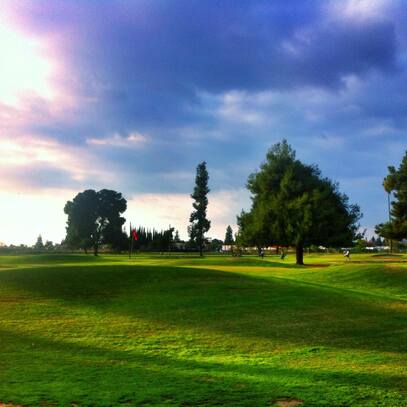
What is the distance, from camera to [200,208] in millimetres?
101188

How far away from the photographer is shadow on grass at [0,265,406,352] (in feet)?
44.9

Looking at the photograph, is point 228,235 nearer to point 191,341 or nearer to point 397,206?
point 397,206

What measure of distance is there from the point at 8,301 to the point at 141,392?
1101 centimetres

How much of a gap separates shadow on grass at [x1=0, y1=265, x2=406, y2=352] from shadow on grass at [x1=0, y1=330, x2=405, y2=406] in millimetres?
3248

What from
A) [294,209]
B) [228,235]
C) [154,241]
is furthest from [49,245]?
[294,209]

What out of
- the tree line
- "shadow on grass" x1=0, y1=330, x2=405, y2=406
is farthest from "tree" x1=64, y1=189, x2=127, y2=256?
"shadow on grass" x1=0, y1=330, x2=405, y2=406

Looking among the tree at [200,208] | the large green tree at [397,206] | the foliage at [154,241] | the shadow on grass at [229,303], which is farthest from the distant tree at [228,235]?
the shadow on grass at [229,303]

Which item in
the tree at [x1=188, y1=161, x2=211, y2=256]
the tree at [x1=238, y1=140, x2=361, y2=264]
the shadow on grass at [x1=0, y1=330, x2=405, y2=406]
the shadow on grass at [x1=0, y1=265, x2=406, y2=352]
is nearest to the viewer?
the shadow on grass at [x1=0, y1=330, x2=405, y2=406]

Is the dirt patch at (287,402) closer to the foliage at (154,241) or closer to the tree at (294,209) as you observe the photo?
the tree at (294,209)

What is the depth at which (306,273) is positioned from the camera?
106 feet

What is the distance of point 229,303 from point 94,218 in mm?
88286

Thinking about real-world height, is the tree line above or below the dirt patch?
above

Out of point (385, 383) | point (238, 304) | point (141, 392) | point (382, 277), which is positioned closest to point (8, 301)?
point (238, 304)

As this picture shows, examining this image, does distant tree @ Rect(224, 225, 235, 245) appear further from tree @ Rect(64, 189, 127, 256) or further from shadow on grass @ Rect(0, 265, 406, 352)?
shadow on grass @ Rect(0, 265, 406, 352)
